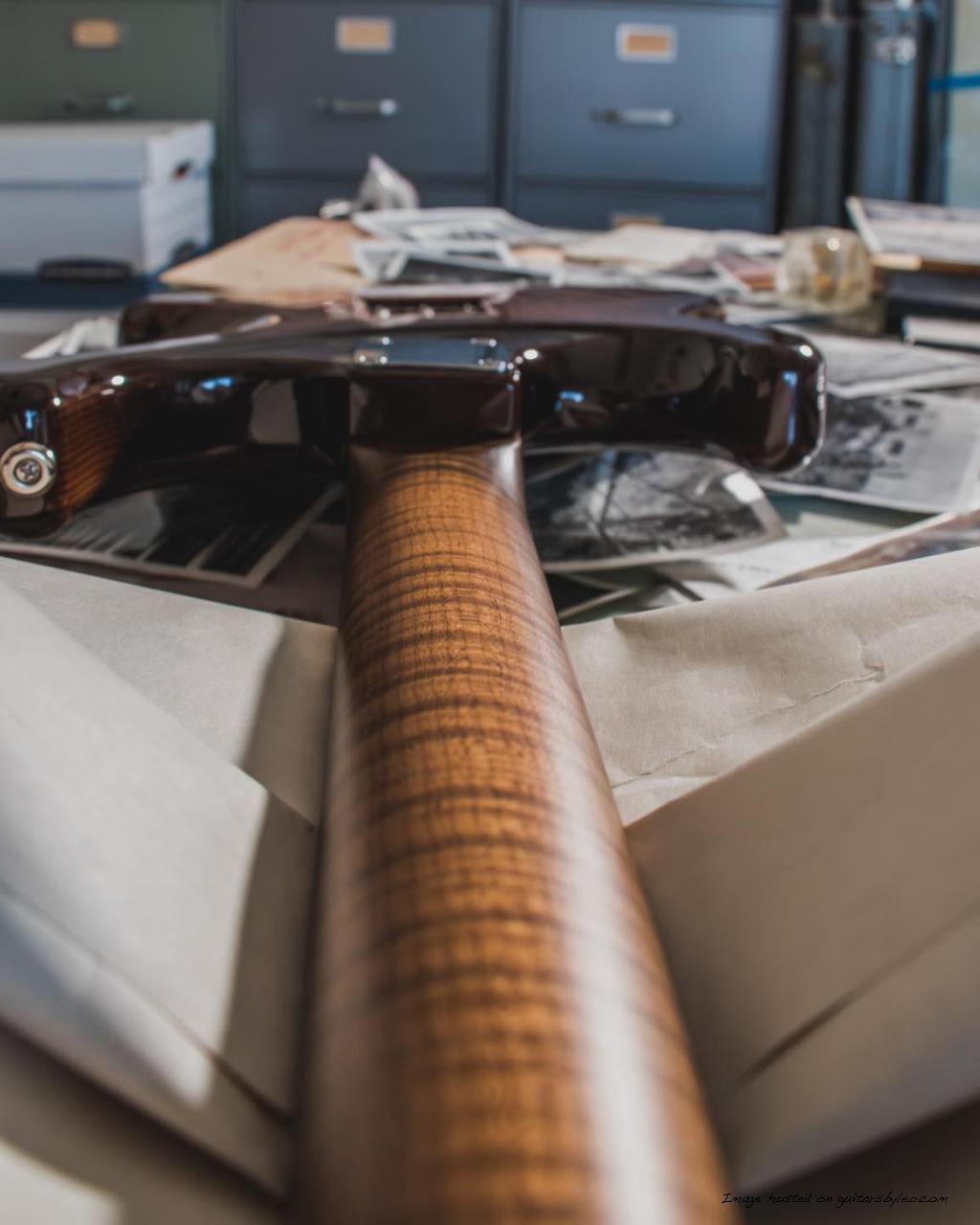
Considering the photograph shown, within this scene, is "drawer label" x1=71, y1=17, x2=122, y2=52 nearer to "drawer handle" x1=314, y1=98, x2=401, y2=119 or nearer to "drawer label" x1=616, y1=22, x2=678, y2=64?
"drawer handle" x1=314, y1=98, x2=401, y2=119

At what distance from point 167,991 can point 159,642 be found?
0.53 ft

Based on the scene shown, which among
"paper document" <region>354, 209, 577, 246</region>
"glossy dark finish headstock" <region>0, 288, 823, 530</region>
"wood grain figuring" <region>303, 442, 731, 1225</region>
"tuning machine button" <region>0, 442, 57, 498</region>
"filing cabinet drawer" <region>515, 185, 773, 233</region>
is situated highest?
"filing cabinet drawer" <region>515, 185, 773, 233</region>

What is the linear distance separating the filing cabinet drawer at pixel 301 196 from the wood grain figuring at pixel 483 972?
2.41 metres

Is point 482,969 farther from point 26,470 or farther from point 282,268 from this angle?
point 282,268

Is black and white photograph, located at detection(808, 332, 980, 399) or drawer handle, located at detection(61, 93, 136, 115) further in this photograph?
drawer handle, located at detection(61, 93, 136, 115)

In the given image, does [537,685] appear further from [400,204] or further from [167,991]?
[400,204]

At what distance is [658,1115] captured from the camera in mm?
139

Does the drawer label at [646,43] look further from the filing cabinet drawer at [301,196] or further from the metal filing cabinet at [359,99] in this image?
the filing cabinet drawer at [301,196]

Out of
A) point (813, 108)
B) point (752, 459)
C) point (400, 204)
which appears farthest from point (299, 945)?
point (813, 108)

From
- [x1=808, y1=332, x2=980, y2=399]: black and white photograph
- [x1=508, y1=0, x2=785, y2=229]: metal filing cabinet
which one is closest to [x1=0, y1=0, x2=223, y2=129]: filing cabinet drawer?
[x1=508, y1=0, x2=785, y2=229]: metal filing cabinet

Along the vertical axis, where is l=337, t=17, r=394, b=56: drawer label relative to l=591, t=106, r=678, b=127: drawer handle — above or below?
above

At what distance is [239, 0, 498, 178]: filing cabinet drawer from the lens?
2404 millimetres

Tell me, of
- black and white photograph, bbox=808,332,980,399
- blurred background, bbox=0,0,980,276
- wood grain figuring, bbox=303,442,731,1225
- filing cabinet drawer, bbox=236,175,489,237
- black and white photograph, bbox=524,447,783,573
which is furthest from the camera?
filing cabinet drawer, bbox=236,175,489,237

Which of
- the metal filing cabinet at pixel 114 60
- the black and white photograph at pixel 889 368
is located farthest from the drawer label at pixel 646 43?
the black and white photograph at pixel 889 368
